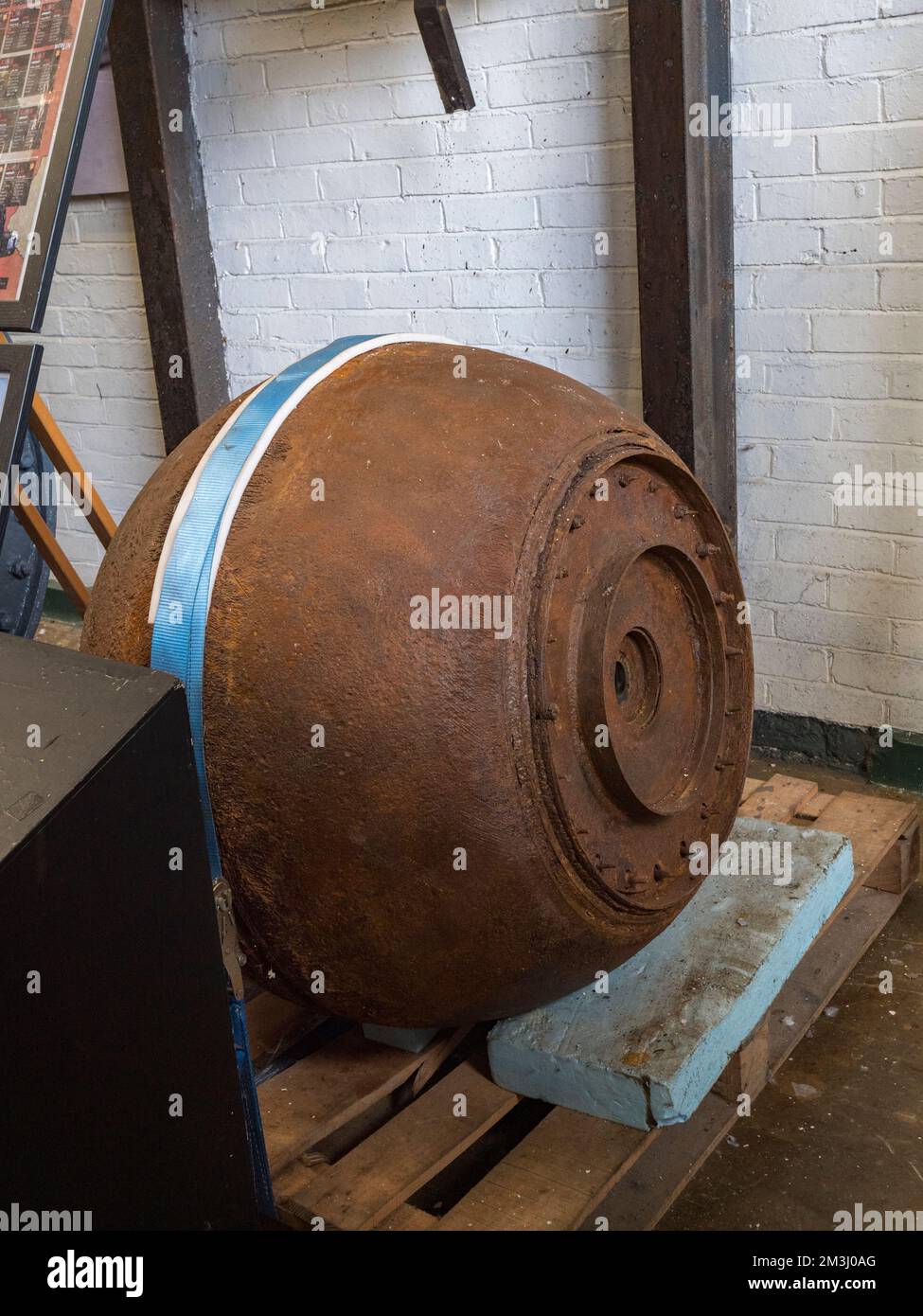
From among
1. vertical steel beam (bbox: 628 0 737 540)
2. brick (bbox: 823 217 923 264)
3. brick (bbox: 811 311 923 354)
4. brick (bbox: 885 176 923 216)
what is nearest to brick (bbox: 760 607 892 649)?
vertical steel beam (bbox: 628 0 737 540)

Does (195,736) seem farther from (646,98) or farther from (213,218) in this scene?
(213,218)

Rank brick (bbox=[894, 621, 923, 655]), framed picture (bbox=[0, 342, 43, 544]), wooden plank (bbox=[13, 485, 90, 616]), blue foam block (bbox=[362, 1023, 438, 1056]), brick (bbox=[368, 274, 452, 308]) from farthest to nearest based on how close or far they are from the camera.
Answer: brick (bbox=[368, 274, 452, 308]) < brick (bbox=[894, 621, 923, 655]) < wooden plank (bbox=[13, 485, 90, 616]) < blue foam block (bbox=[362, 1023, 438, 1056]) < framed picture (bbox=[0, 342, 43, 544])

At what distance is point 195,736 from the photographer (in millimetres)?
1683

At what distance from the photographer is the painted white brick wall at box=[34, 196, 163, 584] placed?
4.37 meters

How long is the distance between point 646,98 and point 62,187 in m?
1.59

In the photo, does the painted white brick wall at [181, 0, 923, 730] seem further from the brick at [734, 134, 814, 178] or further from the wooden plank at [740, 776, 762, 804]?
the wooden plank at [740, 776, 762, 804]

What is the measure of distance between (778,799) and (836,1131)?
37.0 inches

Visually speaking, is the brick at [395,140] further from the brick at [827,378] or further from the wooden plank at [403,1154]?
the wooden plank at [403,1154]

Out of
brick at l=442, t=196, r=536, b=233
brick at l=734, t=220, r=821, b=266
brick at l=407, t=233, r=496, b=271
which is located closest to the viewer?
brick at l=734, t=220, r=821, b=266

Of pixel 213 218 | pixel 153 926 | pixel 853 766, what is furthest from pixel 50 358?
pixel 153 926

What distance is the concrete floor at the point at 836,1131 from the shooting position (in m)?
2.00

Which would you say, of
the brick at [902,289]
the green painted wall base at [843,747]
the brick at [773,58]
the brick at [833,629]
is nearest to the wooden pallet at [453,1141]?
the green painted wall base at [843,747]

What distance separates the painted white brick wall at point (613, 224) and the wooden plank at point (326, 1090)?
1.74 meters

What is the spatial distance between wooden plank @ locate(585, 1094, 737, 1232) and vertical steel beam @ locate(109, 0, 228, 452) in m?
2.96
